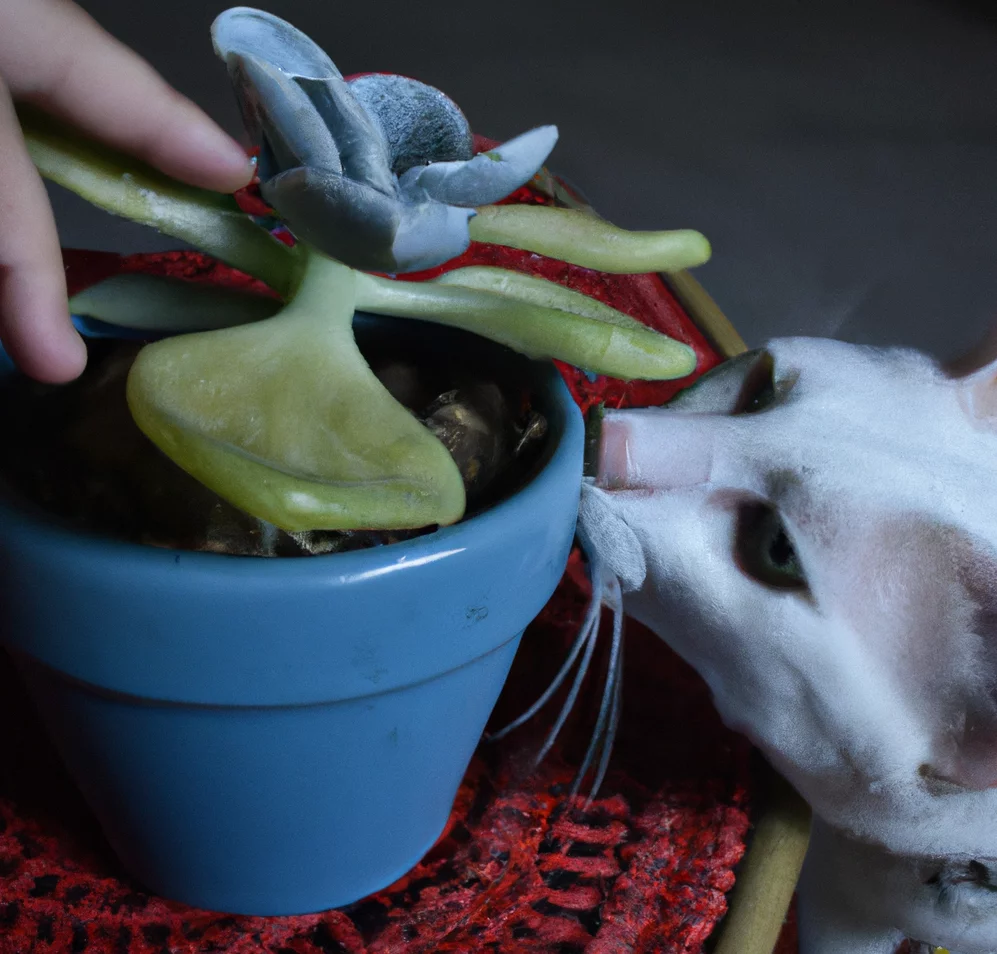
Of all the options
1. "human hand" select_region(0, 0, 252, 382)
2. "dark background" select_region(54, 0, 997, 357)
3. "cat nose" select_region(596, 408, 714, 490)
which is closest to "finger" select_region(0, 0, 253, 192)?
"human hand" select_region(0, 0, 252, 382)

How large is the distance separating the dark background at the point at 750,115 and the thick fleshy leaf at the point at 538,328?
19.8 inches

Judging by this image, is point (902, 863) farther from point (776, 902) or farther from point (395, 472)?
point (395, 472)

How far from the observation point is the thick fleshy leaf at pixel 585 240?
0.89ft

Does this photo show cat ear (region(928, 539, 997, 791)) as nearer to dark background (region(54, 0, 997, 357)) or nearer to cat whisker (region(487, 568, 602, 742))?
cat whisker (region(487, 568, 602, 742))

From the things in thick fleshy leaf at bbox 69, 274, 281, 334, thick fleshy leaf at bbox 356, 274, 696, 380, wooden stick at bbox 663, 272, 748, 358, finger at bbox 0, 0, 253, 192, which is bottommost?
wooden stick at bbox 663, 272, 748, 358

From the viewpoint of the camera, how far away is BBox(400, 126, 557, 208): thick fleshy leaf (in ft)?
0.74

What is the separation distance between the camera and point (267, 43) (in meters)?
0.22

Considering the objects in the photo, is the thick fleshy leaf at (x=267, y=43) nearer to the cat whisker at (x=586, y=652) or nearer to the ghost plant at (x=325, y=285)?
the ghost plant at (x=325, y=285)

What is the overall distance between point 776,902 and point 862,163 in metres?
0.61

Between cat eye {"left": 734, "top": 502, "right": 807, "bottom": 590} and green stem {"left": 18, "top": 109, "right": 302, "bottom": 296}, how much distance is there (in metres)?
0.14

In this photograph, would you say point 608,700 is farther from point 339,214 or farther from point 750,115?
point 750,115

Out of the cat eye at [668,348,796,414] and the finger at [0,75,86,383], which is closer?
the finger at [0,75,86,383]

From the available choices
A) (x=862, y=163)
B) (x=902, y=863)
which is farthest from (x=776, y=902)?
(x=862, y=163)

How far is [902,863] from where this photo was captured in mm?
328
